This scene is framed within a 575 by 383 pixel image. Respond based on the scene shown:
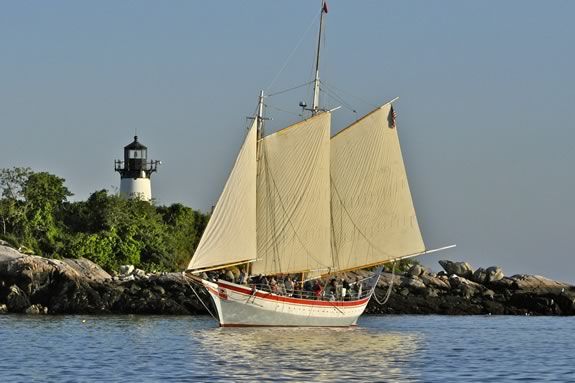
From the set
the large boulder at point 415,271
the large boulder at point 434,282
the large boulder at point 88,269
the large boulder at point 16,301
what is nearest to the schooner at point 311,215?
the large boulder at point 16,301

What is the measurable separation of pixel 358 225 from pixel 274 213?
4.80 metres

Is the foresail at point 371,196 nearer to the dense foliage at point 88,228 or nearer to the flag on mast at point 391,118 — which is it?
the flag on mast at point 391,118

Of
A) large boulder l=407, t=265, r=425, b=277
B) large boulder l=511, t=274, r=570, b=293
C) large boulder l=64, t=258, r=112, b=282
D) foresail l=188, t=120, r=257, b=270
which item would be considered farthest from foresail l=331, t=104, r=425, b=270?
large boulder l=511, t=274, r=570, b=293

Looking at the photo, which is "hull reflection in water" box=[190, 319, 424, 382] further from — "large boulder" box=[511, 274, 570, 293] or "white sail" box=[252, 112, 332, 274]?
"large boulder" box=[511, 274, 570, 293]

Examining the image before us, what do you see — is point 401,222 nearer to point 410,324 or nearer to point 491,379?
point 410,324

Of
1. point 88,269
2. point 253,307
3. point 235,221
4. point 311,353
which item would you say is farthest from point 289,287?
point 88,269

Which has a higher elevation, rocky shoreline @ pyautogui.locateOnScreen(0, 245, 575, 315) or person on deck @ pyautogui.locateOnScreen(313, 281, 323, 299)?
rocky shoreline @ pyautogui.locateOnScreen(0, 245, 575, 315)

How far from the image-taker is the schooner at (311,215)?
222 feet

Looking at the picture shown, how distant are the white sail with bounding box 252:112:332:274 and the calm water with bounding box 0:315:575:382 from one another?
3.78 metres

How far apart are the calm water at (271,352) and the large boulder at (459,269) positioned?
23.2 meters

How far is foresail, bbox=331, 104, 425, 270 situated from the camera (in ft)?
231

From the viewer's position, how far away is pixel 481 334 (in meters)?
67.1

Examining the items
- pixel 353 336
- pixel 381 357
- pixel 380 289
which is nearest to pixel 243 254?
pixel 353 336

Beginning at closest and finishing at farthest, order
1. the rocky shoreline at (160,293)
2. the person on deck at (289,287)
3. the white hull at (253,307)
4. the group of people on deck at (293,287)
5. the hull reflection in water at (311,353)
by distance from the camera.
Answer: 1. the hull reflection in water at (311,353)
2. the white hull at (253,307)
3. the group of people on deck at (293,287)
4. the person on deck at (289,287)
5. the rocky shoreline at (160,293)
